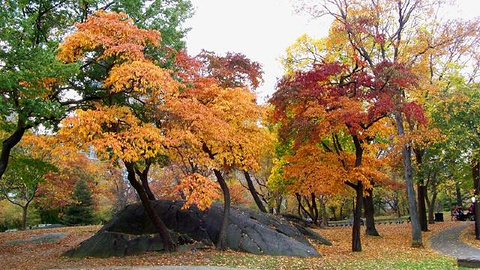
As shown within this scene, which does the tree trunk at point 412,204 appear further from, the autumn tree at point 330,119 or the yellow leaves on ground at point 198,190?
the yellow leaves on ground at point 198,190

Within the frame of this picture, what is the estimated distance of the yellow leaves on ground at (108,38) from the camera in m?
11.2

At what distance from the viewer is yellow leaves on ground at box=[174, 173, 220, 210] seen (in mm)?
12102

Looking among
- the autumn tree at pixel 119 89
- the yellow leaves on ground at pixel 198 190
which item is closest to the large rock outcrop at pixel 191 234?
the yellow leaves on ground at pixel 198 190

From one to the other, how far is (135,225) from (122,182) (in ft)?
83.7

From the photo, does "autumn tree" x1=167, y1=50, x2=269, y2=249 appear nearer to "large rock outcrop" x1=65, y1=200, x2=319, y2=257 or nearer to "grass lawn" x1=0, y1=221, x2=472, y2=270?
"large rock outcrop" x1=65, y1=200, x2=319, y2=257

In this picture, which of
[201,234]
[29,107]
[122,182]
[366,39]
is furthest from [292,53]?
[122,182]

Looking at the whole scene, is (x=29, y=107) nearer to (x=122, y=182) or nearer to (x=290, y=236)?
(x=290, y=236)

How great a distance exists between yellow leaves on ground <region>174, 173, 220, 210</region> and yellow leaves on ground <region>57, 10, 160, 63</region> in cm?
400

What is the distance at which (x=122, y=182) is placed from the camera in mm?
41094

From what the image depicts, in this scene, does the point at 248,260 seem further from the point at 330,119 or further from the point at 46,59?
the point at 46,59

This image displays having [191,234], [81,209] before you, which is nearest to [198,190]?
[191,234]

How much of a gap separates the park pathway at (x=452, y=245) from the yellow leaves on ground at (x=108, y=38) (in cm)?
1273

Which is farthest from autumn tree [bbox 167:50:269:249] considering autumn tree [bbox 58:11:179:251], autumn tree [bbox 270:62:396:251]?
autumn tree [bbox 270:62:396:251]

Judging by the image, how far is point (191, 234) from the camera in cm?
1616
